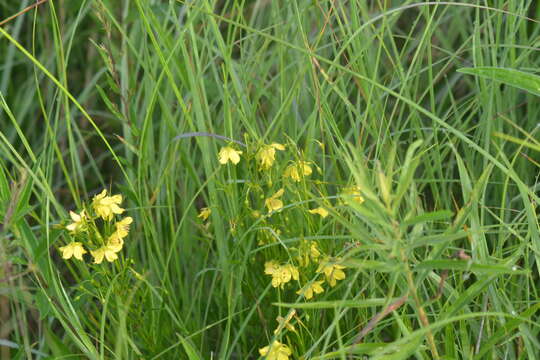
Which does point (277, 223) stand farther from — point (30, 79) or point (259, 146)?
point (30, 79)

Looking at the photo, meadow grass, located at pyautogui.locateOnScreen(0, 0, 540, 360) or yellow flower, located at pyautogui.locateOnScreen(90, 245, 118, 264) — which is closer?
meadow grass, located at pyautogui.locateOnScreen(0, 0, 540, 360)

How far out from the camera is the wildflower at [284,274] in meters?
1.25

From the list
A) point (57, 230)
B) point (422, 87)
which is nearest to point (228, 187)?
point (57, 230)

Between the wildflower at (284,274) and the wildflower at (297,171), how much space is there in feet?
0.52

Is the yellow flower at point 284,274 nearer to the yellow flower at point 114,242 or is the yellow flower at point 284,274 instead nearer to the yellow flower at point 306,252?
the yellow flower at point 306,252

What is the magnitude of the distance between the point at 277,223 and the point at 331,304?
439 millimetres

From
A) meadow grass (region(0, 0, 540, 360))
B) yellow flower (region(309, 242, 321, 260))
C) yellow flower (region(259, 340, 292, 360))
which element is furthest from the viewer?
yellow flower (region(309, 242, 321, 260))

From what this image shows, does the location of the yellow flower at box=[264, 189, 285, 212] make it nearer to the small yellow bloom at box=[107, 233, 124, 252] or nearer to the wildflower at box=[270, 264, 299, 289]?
the wildflower at box=[270, 264, 299, 289]

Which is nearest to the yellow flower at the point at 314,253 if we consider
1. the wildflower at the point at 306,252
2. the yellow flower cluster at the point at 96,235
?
the wildflower at the point at 306,252

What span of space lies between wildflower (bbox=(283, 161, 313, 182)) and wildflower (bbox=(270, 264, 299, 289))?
158mm

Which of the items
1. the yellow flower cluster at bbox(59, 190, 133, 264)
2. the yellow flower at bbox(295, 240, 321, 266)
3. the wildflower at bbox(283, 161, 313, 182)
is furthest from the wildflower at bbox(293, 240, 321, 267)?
the yellow flower cluster at bbox(59, 190, 133, 264)

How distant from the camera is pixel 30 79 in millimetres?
2230

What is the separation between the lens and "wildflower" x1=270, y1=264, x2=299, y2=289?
1.25 meters

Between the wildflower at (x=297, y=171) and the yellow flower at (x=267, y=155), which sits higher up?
the yellow flower at (x=267, y=155)
